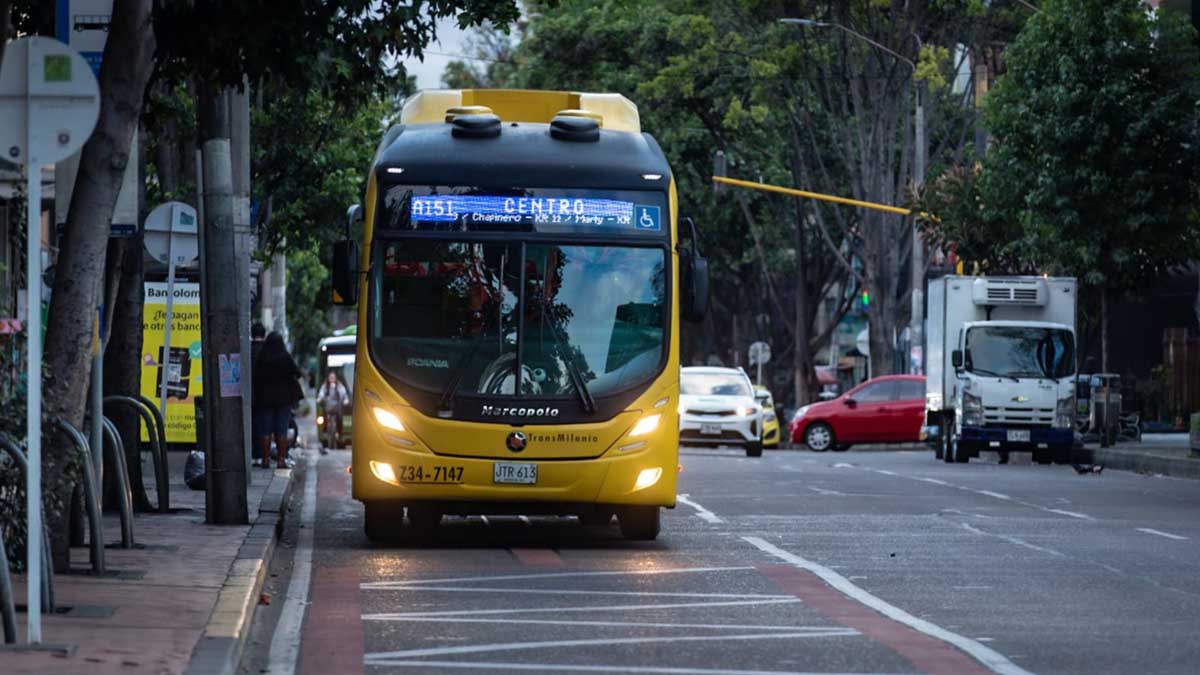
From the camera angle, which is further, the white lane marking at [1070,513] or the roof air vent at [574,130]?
the white lane marking at [1070,513]

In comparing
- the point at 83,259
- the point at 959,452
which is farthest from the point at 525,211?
the point at 959,452

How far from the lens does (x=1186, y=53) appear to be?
36.5 meters

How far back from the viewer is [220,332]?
1853 cm

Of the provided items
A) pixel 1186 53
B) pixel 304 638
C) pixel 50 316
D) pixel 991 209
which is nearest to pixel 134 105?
pixel 50 316

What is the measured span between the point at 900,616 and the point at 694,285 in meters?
5.33

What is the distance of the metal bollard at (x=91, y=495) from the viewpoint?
1270 cm

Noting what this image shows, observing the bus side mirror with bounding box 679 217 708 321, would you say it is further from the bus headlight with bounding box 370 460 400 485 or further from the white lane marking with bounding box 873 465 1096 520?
the white lane marking with bounding box 873 465 1096 520

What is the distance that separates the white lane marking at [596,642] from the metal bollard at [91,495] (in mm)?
2752

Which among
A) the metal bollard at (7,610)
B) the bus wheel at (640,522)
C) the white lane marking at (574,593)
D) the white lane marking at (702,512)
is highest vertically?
the metal bollard at (7,610)

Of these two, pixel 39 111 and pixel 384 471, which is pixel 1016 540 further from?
pixel 39 111

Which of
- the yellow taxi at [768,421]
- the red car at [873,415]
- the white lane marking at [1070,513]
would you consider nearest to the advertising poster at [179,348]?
the white lane marking at [1070,513]

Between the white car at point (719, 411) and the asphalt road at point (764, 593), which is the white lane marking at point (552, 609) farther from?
the white car at point (719, 411)

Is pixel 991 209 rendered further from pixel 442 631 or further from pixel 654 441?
pixel 442 631

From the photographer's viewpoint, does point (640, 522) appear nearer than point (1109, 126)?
Yes
